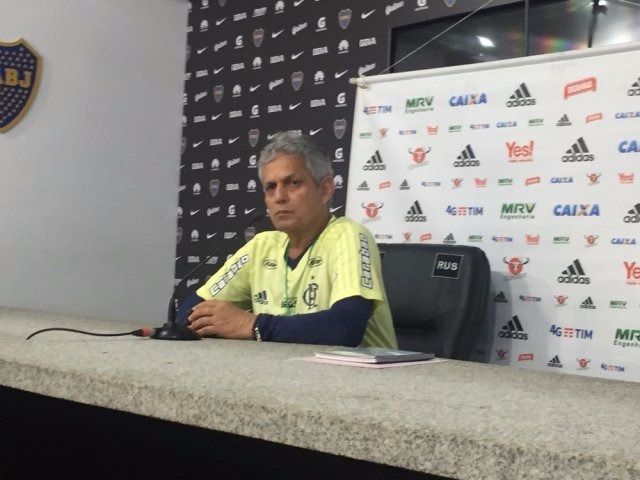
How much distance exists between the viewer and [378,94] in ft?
10.1

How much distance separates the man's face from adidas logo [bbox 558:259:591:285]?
93 centimetres

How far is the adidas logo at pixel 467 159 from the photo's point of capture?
2.77 metres

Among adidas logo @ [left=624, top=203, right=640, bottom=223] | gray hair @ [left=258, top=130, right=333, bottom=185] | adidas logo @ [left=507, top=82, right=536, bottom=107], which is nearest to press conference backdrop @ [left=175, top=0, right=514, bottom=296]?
adidas logo @ [left=507, top=82, right=536, bottom=107]

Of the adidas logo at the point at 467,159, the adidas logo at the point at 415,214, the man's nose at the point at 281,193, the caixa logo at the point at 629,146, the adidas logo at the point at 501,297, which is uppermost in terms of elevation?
the caixa logo at the point at 629,146

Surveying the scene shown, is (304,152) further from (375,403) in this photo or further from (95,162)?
(95,162)

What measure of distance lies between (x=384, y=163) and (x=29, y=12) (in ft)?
6.74

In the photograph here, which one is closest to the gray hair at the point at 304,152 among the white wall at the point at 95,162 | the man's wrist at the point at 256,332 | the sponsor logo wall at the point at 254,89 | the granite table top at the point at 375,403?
the man's wrist at the point at 256,332

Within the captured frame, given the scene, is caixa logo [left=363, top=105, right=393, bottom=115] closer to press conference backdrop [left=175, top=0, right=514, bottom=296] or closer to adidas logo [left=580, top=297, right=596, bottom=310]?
press conference backdrop [left=175, top=0, right=514, bottom=296]

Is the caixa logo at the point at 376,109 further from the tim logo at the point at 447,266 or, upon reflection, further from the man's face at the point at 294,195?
the man's face at the point at 294,195

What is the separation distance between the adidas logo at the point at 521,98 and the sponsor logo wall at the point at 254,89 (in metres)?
0.83

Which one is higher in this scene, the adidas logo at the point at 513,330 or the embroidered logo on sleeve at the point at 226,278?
the embroidered logo on sleeve at the point at 226,278

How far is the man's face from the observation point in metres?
1.92

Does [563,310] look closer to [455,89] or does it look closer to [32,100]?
[455,89]

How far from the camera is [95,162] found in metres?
4.15
